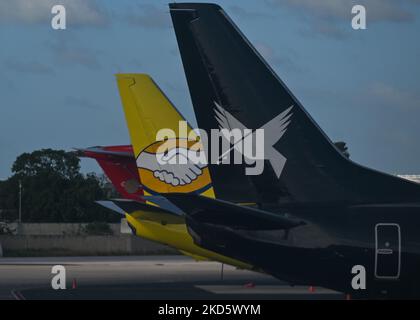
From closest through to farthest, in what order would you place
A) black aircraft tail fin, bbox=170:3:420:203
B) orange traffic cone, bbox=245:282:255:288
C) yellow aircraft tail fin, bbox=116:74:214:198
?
black aircraft tail fin, bbox=170:3:420:203 < yellow aircraft tail fin, bbox=116:74:214:198 < orange traffic cone, bbox=245:282:255:288

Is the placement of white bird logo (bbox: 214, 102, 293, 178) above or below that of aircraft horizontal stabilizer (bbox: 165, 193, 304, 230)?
above

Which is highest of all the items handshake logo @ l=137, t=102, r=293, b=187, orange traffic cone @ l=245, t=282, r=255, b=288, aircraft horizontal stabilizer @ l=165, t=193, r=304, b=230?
handshake logo @ l=137, t=102, r=293, b=187

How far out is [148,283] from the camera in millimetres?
37125

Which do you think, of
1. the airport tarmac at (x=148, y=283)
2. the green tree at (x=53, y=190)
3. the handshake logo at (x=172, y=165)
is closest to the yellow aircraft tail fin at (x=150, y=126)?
the handshake logo at (x=172, y=165)

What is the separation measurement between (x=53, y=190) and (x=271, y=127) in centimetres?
9446

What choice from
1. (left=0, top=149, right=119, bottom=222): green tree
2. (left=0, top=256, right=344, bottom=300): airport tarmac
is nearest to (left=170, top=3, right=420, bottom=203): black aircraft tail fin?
(left=0, top=256, right=344, bottom=300): airport tarmac

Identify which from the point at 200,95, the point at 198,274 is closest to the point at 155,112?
the point at 198,274

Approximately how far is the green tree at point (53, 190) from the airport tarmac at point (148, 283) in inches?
2077

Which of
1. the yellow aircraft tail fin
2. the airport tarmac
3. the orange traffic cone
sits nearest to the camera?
the airport tarmac

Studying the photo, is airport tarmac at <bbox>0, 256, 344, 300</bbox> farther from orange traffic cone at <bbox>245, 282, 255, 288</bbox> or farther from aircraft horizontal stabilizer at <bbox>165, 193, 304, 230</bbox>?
aircraft horizontal stabilizer at <bbox>165, 193, 304, 230</bbox>

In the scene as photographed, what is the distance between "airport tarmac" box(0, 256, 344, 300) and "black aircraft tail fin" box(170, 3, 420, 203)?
11.9 meters

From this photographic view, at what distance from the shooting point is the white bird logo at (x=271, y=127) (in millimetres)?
15094

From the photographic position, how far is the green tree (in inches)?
4082
